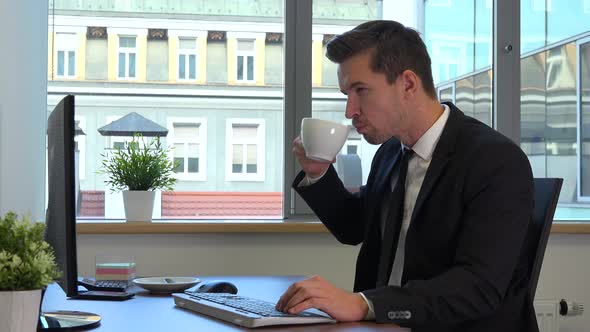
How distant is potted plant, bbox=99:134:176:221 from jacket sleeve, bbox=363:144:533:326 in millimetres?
1443

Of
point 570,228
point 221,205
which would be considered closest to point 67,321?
point 221,205

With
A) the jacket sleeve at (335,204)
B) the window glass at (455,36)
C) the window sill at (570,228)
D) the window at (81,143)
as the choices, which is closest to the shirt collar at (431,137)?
the jacket sleeve at (335,204)

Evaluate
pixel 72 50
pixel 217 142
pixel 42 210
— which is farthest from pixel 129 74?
pixel 42 210

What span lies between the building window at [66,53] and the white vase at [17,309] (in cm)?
223

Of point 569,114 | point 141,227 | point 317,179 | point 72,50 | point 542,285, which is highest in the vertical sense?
point 72,50

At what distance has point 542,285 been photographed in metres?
3.13

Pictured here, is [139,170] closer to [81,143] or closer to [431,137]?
[81,143]

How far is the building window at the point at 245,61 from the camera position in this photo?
10.4 ft

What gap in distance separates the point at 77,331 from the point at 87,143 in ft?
6.03

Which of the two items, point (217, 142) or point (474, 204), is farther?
point (217, 142)

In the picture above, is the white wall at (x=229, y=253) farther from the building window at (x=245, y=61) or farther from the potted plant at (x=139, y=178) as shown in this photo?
the building window at (x=245, y=61)

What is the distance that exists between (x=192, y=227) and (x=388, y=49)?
4.23 ft

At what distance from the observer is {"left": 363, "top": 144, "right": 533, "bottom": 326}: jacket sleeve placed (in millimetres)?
1473

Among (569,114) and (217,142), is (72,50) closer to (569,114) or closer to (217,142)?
(217,142)
